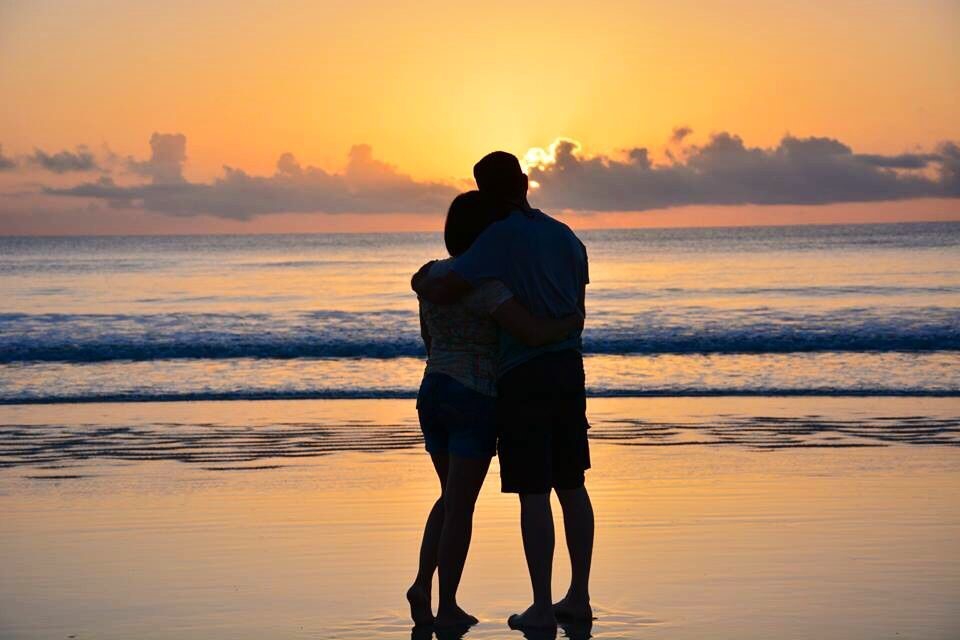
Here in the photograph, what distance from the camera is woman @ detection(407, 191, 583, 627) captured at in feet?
15.8

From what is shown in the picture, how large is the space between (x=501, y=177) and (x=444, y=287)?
45cm

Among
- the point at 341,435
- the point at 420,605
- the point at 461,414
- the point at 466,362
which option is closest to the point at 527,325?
the point at 466,362

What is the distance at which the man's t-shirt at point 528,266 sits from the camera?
4.79 metres

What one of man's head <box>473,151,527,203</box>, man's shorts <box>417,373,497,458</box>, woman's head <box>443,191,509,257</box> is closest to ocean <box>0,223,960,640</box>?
man's shorts <box>417,373,497,458</box>

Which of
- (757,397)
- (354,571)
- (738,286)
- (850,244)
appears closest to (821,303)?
(738,286)

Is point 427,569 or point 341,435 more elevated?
point 427,569

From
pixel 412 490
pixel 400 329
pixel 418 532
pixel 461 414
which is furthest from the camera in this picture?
pixel 400 329

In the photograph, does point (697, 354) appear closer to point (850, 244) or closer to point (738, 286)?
point (738, 286)

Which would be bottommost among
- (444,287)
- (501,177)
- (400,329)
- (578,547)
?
(400,329)

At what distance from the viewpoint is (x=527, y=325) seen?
478 cm

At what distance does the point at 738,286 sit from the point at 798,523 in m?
35.0

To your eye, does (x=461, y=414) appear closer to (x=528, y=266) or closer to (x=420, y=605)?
(x=528, y=266)

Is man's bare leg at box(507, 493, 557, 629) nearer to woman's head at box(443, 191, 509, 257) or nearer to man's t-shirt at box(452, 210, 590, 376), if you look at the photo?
man's t-shirt at box(452, 210, 590, 376)

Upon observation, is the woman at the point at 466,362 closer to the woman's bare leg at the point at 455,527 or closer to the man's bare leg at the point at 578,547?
the woman's bare leg at the point at 455,527
